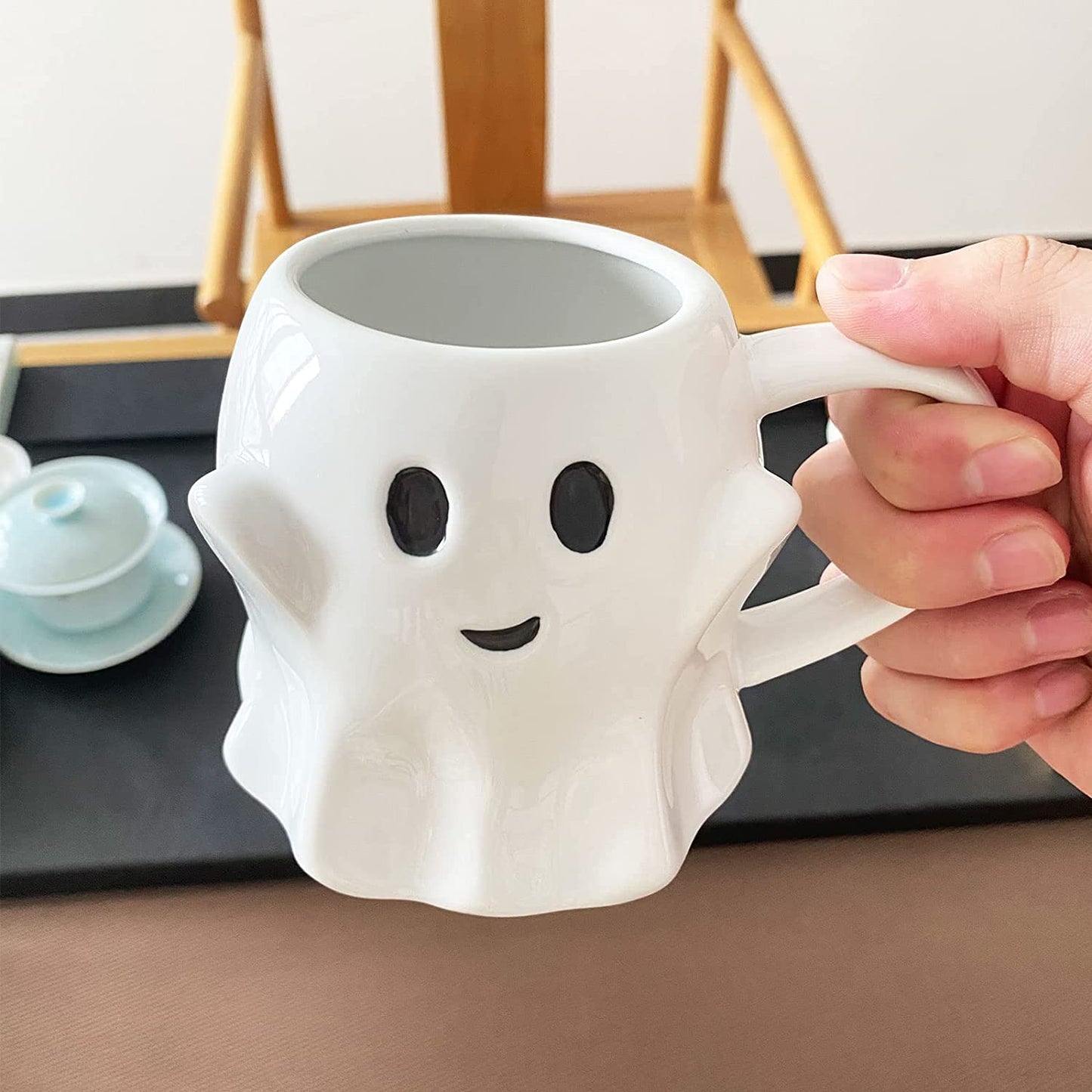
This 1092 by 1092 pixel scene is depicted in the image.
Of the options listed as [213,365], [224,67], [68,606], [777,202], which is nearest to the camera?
[68,606]

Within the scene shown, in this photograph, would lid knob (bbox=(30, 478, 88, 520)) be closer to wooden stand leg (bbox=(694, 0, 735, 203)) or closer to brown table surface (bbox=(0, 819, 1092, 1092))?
brown table surface (bbox=(0, 819, 1092, 1092))

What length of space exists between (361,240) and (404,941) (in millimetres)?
346

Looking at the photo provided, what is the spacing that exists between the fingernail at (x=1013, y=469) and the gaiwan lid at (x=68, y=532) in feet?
1.40

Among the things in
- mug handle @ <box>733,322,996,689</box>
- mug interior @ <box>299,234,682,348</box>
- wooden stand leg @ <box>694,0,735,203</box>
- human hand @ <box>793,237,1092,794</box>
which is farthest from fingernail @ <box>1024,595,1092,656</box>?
wooden stand leg @ <box>694,0,735,203</box>

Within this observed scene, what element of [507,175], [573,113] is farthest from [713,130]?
[573,113]

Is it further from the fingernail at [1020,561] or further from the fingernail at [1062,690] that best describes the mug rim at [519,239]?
the fingernail at [1062,690]

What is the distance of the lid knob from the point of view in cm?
57

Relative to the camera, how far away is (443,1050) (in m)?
0.47

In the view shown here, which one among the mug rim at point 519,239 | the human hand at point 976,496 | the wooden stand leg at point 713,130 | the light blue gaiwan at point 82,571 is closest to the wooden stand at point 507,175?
the wooden stand leg at point 713,130

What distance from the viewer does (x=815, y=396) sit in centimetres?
30

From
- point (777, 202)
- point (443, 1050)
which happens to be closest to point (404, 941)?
point (443, 1050)

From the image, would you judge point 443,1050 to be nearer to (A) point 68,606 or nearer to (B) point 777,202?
(A) point 68,606

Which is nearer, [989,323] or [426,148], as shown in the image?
[989,323]

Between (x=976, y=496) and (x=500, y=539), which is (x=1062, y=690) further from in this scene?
(x=500, y=539)
